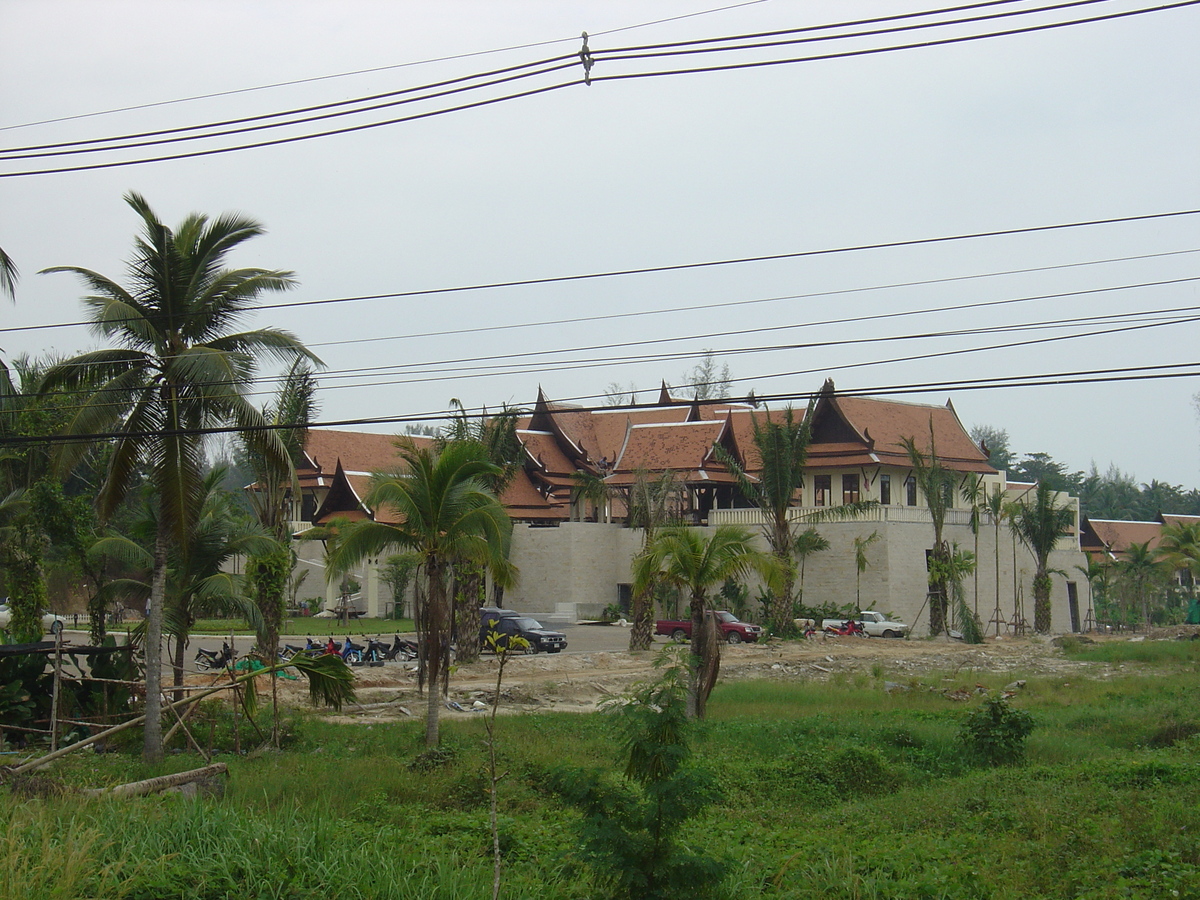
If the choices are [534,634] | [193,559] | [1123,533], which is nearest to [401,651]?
[534,634]

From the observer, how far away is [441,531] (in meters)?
17.2

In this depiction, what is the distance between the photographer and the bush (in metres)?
15.3

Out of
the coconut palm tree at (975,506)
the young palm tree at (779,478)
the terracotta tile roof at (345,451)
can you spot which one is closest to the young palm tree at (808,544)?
the young palm tree at (779,478)

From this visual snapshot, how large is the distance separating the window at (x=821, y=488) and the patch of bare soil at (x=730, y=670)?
801cm

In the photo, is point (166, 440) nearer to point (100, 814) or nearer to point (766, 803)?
point (100, 814)

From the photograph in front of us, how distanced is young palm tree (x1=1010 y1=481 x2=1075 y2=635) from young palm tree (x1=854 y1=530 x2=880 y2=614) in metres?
6.81

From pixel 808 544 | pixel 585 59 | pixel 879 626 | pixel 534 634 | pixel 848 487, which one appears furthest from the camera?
pixel 848 487

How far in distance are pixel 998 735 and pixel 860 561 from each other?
24.7 m

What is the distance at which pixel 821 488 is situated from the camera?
1766 inches

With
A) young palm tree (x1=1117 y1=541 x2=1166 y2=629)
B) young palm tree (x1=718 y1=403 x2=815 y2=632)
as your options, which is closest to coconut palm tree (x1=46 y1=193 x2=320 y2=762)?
young palm tree (x1=718 y1=403 x2=815 y2=632)

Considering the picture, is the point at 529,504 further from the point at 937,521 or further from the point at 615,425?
the point at 937,521

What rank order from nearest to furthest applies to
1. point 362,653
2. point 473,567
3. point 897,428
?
point 473,567 < point 362,653 < point 897,428

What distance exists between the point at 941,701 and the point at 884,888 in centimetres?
1530

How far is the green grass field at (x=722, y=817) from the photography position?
24.0 feet
